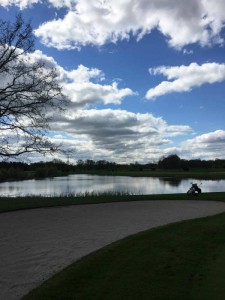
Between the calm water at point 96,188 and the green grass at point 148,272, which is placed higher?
the calm water at point 96,188

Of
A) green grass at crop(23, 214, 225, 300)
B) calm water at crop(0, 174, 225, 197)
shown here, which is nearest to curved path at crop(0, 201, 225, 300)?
green grass at crop(23, 214, 225, 300)

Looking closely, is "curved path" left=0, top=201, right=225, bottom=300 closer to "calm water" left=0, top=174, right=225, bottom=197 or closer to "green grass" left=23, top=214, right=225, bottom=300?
"green grass" left=23, top=214, right=225, bottom=300

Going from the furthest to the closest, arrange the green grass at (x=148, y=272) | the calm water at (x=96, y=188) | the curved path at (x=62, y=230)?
the calm water at (x=96, y=188) → the curved path at (x=62, y=230) → the green grass at (x=148, y=272)

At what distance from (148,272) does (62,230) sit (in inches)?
200

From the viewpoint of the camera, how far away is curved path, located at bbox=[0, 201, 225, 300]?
7203 mm

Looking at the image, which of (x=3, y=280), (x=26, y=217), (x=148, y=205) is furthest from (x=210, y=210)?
(x=3, y=280)

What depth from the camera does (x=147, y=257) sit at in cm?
800

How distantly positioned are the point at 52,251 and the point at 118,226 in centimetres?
383

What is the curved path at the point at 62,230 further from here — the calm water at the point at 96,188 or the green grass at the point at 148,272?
the calm water at the point at 96,188

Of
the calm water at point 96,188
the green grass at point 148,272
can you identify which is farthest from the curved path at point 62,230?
the calm water at point 96,188

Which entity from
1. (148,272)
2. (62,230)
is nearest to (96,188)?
(62,230)

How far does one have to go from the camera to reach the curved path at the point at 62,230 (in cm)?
720

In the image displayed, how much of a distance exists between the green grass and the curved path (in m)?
0.48

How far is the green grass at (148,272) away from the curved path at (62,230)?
18.8 inches
